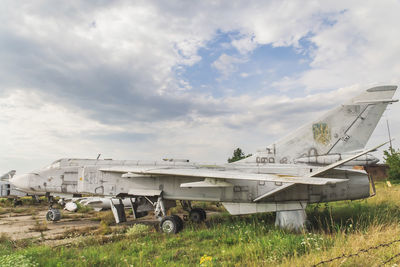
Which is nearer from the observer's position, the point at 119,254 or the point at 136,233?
the point at 119,254

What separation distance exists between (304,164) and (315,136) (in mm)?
1119

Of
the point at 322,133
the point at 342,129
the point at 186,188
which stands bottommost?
the point at 186,188

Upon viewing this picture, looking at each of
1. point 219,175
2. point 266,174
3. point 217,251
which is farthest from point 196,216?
point 217,251

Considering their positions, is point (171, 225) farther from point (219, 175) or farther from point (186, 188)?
point (219, 175)

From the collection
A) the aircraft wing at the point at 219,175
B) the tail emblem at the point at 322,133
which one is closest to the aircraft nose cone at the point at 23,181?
the aircraft wing at the point at 219,175

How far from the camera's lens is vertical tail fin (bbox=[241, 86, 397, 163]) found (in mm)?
9297

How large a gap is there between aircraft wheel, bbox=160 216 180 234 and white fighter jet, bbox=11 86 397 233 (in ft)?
0.10

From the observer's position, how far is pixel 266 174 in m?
7.78

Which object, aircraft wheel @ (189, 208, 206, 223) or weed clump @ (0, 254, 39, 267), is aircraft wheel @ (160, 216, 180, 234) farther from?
weed clump @ (0, 254, 39, 267)

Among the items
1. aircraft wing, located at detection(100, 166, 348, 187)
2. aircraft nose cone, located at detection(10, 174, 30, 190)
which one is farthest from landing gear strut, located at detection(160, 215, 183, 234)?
aircraft nose cone, located at detection(10, 174, 30, 190)

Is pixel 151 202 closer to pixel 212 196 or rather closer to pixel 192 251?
pixel 212 196

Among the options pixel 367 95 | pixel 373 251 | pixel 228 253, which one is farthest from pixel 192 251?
pixel 367 95

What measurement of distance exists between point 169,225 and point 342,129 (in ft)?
23.2

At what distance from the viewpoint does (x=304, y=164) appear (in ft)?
31.0
